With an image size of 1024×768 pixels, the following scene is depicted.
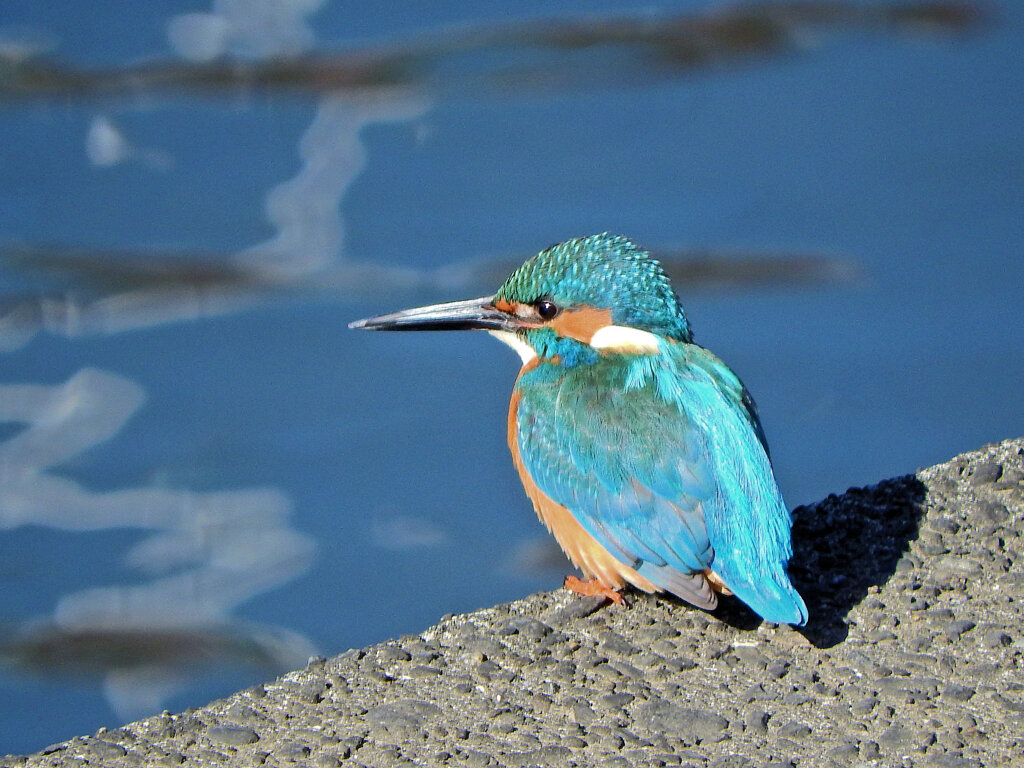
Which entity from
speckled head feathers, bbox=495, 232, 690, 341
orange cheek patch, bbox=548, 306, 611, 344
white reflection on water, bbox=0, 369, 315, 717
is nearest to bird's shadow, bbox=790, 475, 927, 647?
speckled head feathers, bbox=495, 232, 690, 341

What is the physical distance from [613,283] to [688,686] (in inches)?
36.8

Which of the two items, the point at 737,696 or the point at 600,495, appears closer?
the point at 737,696

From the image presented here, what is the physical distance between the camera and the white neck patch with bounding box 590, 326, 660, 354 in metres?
2.91

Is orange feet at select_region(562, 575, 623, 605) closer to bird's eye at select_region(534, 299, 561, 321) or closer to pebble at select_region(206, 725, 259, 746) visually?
bird's eye at select_region(534, 299, 561, 321)

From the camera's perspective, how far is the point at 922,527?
293cm

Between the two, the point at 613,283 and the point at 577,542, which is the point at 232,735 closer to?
the point at 577,542

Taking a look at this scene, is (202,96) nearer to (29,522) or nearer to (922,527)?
(29,522)

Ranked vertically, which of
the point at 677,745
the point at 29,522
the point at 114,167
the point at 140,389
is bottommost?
the point at 677,745

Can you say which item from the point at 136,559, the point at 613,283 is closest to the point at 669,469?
the point at 613,283

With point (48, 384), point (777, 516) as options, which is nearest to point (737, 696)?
point (777, 516)

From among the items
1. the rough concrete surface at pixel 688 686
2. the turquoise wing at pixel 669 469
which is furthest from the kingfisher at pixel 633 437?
the rough concrete surface at pixel 688 686

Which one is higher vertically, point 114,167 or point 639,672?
point 114,167

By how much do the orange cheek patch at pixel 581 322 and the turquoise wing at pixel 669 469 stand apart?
96 millimetres

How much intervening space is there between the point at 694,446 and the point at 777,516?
21 cm
